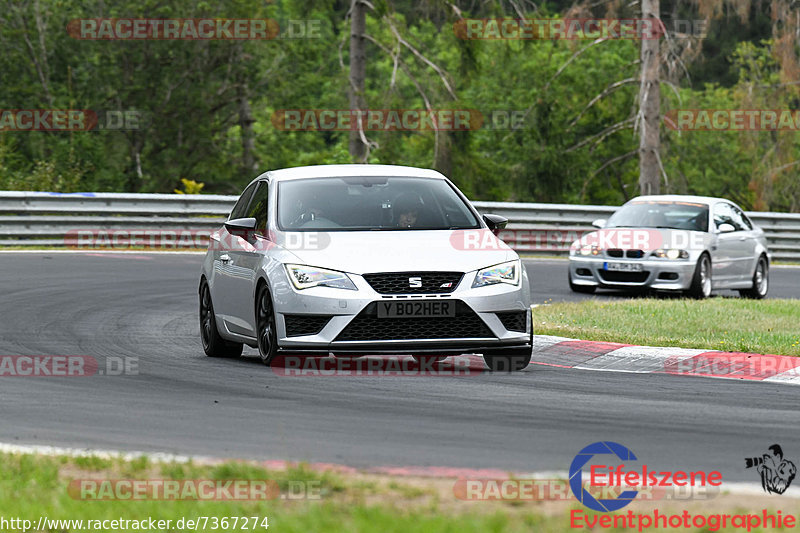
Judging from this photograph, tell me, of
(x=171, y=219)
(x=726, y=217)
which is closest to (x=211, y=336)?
(x=726, y=217)

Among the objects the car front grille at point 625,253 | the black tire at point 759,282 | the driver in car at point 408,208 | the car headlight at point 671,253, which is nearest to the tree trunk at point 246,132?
the black tire at point 759,282

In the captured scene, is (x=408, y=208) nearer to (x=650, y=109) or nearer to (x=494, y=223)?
(x=494, y=223)

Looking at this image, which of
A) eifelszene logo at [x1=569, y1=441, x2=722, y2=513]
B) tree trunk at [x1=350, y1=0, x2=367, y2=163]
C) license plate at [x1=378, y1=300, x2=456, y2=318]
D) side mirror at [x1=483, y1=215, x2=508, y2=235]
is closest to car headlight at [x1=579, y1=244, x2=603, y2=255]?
side mirror at [x1=483, y1=215, x2=508, y2=235]

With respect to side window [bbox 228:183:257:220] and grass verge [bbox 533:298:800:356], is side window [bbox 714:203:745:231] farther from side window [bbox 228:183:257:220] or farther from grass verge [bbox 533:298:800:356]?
side window [bbox 228:183:257:220]

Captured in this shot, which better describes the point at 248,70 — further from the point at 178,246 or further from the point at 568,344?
the point at 568,344

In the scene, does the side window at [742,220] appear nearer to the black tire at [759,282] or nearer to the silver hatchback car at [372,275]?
the black tire at [759,282]

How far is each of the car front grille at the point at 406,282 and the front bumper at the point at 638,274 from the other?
32.7ft

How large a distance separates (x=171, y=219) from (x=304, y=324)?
17.0 metres

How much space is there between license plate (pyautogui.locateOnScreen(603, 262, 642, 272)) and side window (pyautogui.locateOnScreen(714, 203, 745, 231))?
182cm

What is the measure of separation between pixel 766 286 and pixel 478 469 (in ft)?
54.4

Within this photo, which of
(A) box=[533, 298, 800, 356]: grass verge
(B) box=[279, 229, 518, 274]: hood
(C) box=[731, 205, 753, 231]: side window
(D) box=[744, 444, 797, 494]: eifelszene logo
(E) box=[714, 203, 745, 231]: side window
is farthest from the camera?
(C) box=[731, 205, 753, 231]: side window

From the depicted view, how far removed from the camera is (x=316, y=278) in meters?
10.4

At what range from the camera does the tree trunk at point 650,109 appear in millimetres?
33125

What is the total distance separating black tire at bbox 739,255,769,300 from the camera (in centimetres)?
2162
